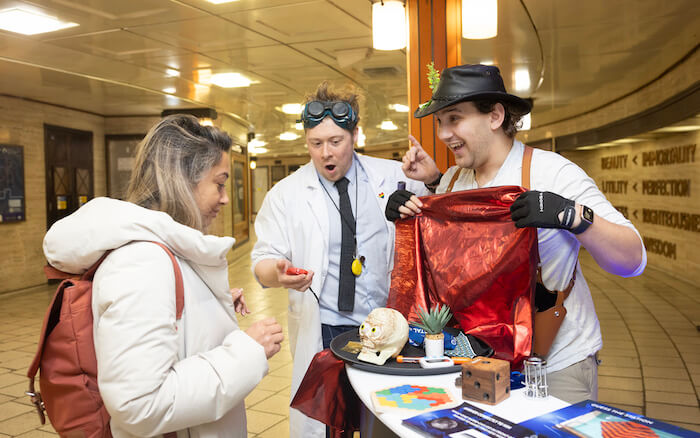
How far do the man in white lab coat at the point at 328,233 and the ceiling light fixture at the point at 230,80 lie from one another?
593 centimetres

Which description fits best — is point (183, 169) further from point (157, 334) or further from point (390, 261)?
point (390, 261)

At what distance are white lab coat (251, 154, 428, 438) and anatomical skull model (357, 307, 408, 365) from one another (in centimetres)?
84

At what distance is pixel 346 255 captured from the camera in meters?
2.59

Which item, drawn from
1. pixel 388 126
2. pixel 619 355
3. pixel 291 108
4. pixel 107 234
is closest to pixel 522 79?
pixel 291 108

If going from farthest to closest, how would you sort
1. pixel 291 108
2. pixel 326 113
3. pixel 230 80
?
pixel 291 108, pixel 230 80, pixel 326 113

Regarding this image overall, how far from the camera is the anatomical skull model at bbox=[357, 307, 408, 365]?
5.61 ft

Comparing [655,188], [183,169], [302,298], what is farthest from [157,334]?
[655,188]

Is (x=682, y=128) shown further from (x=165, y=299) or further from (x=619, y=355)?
(x=165, y=299)

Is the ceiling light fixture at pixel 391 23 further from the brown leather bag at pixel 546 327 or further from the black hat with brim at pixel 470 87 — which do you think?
the brown leather bag at pixel 546 327

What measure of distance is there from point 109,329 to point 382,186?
66.6 inches

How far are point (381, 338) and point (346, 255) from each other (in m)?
0.92

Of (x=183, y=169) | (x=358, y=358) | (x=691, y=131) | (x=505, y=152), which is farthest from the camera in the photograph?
(x=691, y=131)

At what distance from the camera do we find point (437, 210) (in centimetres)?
204

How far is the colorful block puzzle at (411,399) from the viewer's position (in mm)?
1426
